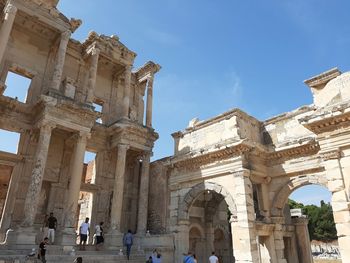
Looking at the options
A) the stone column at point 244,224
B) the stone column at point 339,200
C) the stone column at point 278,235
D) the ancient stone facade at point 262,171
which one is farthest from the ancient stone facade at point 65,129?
the stone column at point 339,200

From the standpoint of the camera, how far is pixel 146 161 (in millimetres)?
16641

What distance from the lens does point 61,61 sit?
15.0 metres

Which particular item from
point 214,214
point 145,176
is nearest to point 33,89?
point 145,176

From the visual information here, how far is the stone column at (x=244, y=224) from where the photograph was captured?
11.5 metres

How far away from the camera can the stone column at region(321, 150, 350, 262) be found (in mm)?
8908

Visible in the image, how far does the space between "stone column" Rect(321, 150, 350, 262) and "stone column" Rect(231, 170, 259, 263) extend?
3.36m

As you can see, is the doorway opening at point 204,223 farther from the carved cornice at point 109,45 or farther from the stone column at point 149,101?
the carved cornice at point 109,45

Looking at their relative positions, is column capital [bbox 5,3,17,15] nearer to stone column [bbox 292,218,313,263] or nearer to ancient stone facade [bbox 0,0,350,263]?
ancient stone facade [bbox 0,0,350,263]

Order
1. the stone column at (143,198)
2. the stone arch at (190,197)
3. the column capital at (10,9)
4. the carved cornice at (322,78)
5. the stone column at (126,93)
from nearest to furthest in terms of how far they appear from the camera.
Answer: the carved cornice at (322,78)
the column capital at (10,9)
the stone arch at (190,197)
the stone column at (143,198)
the stone column at (126,93)

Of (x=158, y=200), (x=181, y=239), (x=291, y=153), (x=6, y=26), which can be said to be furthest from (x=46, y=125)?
(x=291, y=153)

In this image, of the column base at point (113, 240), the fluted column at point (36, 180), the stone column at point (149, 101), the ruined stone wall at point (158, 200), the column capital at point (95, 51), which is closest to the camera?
the fluted column at point (36, 180)

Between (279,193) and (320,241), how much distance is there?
119 feet

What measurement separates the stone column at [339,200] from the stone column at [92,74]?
11373 millimetres

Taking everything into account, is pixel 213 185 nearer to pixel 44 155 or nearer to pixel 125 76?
pixel 44 155
